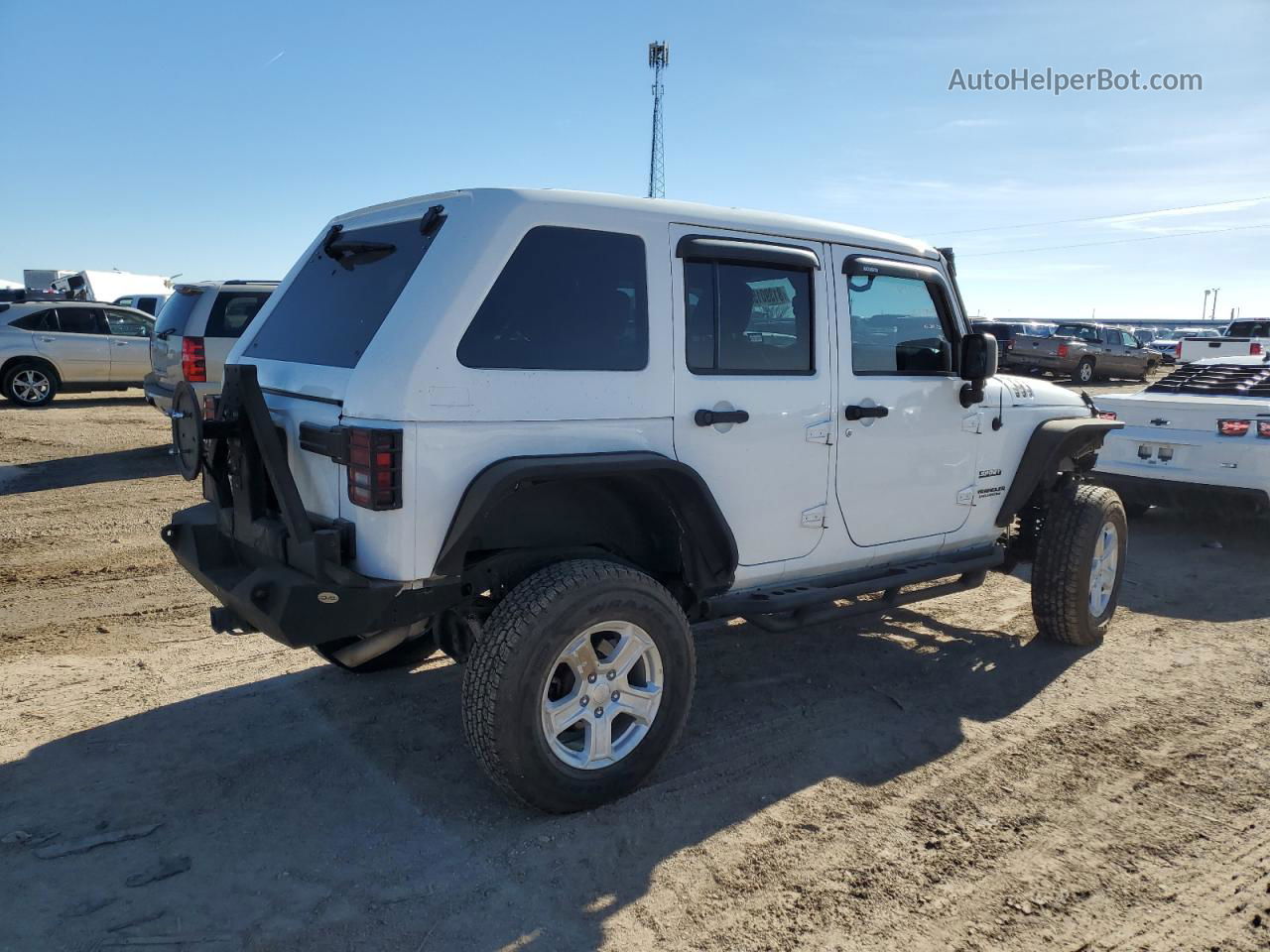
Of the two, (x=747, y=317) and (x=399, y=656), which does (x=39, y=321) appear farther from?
(x=747, y=317)

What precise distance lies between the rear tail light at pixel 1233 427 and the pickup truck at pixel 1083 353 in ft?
67.1

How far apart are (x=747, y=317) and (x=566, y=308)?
847mm

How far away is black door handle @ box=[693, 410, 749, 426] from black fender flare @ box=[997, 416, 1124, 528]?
204 cm

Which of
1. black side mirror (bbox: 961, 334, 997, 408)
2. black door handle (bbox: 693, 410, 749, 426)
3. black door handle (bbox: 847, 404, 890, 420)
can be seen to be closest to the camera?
black door handle (bbox: 693, 410, 749, 426)

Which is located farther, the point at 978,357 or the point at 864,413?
the point at 978,357

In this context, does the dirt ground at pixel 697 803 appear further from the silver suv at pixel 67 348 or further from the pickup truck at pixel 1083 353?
the pickup truck at pixel 1083 353

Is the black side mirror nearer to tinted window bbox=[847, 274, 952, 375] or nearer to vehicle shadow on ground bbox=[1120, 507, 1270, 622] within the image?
tinted window bbox=[847, 274, 952, 375]

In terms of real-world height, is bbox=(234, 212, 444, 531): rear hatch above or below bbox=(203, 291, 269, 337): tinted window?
below

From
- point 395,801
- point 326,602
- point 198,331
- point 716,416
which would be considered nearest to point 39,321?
point 198,331

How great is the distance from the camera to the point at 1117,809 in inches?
137

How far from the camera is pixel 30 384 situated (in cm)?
1484

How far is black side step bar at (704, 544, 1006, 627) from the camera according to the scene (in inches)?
150

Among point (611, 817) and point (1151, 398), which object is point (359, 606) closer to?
point (611, 817)

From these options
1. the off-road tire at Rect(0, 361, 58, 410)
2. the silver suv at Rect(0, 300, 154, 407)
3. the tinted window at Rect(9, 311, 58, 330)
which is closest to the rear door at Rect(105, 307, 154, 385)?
the silver suv at Rect(0, 300, 154, 407)
